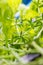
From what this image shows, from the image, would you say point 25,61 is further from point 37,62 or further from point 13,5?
point 13,5

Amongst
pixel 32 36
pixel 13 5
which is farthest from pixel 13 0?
pixel 32 36

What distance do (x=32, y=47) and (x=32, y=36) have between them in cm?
4

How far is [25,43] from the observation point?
0.55 metres

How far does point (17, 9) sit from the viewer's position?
0.59m

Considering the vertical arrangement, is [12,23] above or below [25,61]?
above

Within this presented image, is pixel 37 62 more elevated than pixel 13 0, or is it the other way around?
pixel 13 0

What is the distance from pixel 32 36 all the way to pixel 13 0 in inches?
5.1

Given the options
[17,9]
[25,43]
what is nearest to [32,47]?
[25,43]

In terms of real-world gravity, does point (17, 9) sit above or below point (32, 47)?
above

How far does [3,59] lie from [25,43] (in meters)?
0.09

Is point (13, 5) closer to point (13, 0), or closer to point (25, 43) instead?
point (13, 0)

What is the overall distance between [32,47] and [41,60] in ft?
0.16

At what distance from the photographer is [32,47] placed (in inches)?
21.6

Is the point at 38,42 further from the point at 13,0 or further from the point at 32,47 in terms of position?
the point at 13,0
